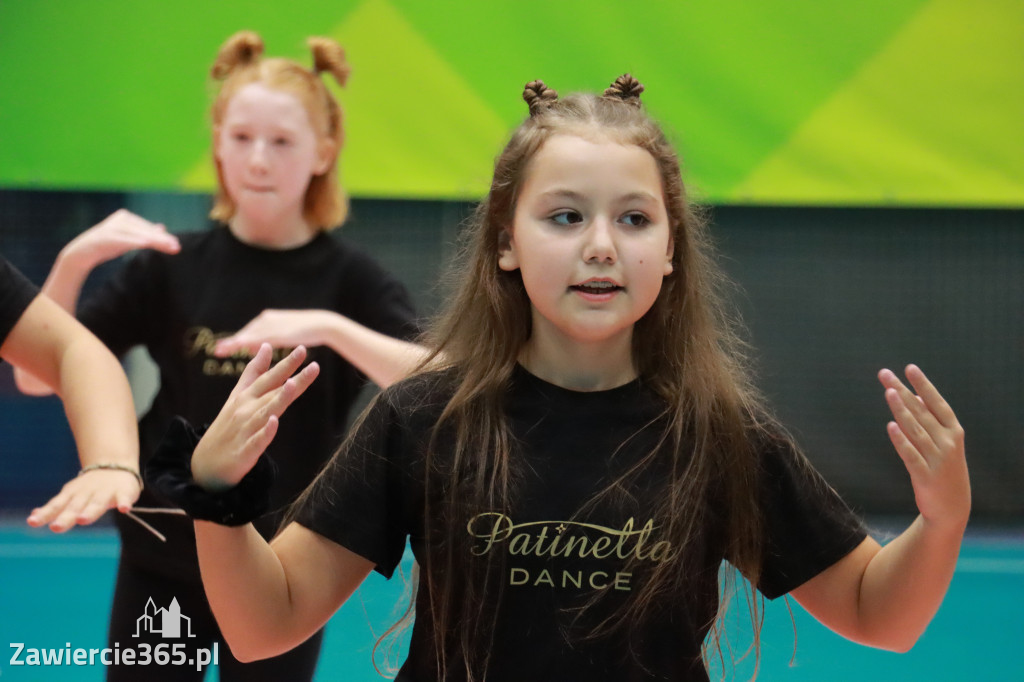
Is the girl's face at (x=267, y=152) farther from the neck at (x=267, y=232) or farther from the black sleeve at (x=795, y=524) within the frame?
the black sleeve at (x=795, y=524)

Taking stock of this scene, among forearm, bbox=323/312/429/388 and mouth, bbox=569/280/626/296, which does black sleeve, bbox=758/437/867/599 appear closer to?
mouth, bbox=569/280/626/296

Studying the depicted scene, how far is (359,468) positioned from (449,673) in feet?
0.90

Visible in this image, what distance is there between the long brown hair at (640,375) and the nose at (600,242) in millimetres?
146

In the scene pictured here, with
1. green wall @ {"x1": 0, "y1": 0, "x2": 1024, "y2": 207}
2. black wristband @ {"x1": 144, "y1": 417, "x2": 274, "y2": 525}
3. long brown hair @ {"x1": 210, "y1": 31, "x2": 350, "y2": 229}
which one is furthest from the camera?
green wall @ {"x1": 0, "y1": 0, "x2": 1024, "y2": 207}

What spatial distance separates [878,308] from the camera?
551 cm

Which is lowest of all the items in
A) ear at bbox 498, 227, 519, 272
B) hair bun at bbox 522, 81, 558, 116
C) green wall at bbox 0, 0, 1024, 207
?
ear at bbox 498, 227, 519, 272

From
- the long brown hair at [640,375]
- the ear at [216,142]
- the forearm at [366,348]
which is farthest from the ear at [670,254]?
the ear at [216,142]

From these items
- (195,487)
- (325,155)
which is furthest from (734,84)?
(195,487)

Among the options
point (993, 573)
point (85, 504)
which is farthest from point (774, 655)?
point (85, 504)

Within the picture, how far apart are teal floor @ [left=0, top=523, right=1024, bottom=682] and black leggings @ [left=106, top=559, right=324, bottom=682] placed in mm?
917

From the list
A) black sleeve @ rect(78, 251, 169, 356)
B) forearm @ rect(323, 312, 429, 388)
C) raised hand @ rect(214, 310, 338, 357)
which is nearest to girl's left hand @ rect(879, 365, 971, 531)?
forearm @ rect(323, 312, 429, 388)

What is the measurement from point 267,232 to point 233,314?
222 mm

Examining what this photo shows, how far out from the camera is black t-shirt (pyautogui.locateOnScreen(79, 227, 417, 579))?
89.4 inches

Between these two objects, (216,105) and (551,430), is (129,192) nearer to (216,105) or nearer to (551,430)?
(216,105)
